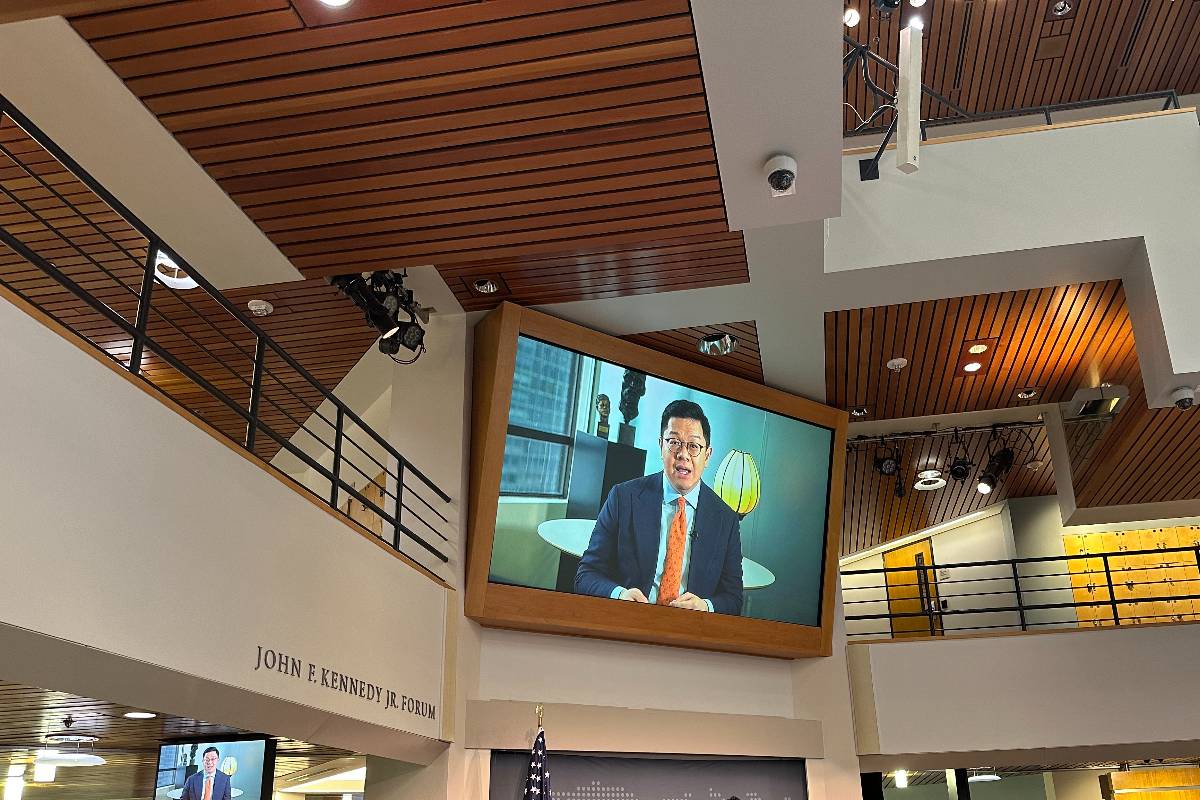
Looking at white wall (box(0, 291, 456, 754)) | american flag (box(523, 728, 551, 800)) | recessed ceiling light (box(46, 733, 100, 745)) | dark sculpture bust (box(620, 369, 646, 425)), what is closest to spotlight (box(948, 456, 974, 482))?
dark sculpture bust (box(620, 369, 646, 425))

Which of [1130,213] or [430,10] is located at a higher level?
[1130,213]

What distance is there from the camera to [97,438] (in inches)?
152

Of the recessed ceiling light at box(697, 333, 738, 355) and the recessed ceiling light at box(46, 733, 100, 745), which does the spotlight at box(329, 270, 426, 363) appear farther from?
the recessed ceiling light at box(46, 733, 100, 745)

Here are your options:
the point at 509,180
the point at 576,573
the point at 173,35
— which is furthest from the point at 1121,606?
the point at 173,35

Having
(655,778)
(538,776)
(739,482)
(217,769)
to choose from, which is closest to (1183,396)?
(739,482)

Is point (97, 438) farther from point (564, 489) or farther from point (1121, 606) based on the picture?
point (1121, 606)

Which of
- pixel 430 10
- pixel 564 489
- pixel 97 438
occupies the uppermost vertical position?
pixel 430 10

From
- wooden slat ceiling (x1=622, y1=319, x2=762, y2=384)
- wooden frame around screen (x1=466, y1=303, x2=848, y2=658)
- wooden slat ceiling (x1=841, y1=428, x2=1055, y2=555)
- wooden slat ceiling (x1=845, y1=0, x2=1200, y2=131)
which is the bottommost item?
wooden frame around screen (x1=466, y1=303, x2=848, y2=658)

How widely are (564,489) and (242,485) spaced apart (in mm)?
3314

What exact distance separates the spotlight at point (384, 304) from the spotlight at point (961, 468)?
692 centimetres

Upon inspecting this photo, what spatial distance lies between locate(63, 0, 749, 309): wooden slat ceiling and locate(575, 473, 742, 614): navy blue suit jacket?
2299 mm

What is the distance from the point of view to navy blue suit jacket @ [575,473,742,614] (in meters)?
7.93

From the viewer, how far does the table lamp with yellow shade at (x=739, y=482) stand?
8844 millimetres

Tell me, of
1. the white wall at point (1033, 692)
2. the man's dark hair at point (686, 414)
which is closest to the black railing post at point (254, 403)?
the man's dark hair at point (686, 414)
